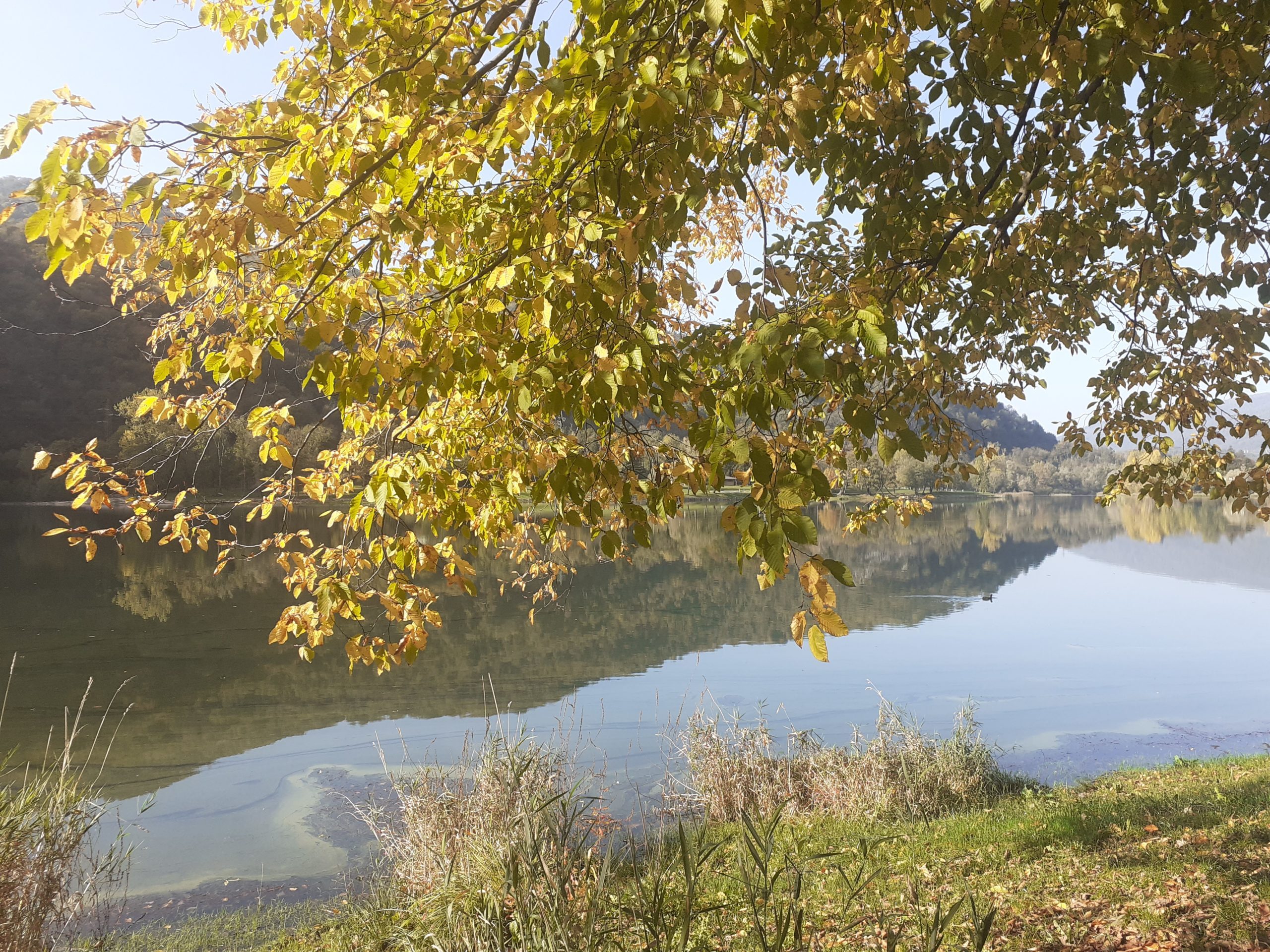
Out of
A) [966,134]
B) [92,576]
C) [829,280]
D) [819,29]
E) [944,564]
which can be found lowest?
[944,564]

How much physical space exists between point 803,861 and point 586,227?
13.1 feet

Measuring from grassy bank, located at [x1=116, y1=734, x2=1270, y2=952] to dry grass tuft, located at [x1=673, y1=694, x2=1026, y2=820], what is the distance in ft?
0.15

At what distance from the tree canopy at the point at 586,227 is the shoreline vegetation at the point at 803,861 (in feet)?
4.68

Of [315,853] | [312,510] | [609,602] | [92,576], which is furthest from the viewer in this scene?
[312,510]

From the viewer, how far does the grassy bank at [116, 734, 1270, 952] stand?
3.65 meters

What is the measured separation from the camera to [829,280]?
4926 millimetres

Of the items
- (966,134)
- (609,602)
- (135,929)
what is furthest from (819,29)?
(609,602)

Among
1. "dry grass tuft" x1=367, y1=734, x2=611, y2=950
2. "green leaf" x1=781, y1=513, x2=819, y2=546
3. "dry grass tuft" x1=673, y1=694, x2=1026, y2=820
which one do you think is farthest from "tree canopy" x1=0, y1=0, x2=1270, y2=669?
"dry grass tuft" x1=673, y1=694, x2=1026, y2=820

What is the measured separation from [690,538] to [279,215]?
1465 inches

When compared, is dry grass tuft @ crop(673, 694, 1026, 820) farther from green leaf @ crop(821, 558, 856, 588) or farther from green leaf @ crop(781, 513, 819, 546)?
green leaf @ crop(781, 513, 819, 546)

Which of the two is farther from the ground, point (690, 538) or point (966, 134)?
point (966, 134)

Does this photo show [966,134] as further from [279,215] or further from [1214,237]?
[279,215]

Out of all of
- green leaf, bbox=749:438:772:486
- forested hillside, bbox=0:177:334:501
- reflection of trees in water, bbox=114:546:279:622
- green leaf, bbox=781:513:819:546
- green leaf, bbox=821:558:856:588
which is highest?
forested hillside, bbox=0:177:334:501

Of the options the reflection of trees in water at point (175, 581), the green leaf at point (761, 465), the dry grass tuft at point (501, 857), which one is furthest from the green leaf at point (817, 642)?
the reflection of trees in water at point (175, 581)
